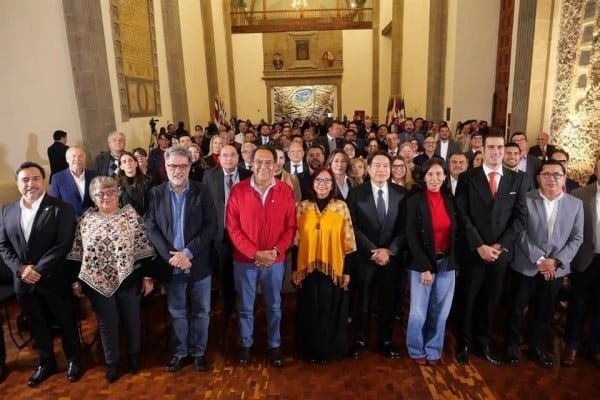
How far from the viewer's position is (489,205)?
3.45 meters

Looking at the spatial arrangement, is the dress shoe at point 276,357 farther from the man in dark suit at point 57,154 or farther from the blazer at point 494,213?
the man in dark suit at point 57,154

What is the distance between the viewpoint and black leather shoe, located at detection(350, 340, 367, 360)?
12.1ft

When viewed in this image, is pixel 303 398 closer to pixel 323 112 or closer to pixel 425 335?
pixel 425 335

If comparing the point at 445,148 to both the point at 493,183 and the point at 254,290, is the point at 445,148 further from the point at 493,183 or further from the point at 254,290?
the point at 254,290

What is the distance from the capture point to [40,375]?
347 cm

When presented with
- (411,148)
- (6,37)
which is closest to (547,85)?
(411,148)

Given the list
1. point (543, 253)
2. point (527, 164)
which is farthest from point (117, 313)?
point (527, 164)

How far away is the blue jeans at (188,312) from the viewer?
135 inches

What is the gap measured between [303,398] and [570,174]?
5937 mm

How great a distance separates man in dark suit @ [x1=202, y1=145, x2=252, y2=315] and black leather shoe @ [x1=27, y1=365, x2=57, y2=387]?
1.60 m

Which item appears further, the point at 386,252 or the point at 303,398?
the point at 386,252

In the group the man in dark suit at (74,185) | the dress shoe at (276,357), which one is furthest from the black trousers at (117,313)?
the man in dark suit at (74,185)

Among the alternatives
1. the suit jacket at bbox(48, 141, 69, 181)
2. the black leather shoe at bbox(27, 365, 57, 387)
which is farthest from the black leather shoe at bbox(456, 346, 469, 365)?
the suit jacket at bbox(48, 141, 69, 181)

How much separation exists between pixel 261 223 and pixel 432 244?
1323 millimetres
